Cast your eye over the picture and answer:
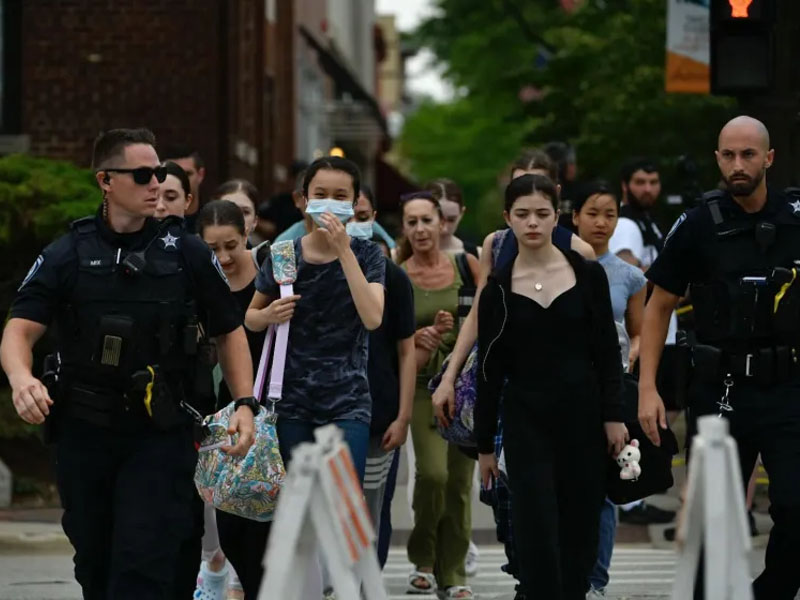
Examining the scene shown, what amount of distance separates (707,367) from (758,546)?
17.4ft

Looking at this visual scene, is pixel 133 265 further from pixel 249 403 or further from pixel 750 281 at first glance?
pixel 750 281

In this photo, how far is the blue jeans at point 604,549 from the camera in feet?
31.6

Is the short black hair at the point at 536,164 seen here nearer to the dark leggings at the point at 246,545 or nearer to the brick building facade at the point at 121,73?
the dark leggings at the point at 246,545

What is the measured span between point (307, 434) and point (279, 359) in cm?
32

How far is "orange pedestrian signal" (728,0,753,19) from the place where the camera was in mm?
11930

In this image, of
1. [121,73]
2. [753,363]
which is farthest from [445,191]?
[121,73]

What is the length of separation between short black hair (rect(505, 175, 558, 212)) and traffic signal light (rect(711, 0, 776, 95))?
406cm

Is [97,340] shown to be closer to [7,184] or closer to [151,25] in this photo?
[7,184]

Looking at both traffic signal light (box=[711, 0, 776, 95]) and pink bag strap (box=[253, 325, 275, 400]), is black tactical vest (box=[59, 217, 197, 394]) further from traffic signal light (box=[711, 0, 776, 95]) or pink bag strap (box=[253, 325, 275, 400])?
traffic signal light (box=[711, 0, 776, 95])

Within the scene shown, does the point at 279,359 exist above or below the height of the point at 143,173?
below

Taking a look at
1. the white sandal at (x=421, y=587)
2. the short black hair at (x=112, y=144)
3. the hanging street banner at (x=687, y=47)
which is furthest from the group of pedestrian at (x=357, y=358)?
the hanging street banner at (x=687, y=47)

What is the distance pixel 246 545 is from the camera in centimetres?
859

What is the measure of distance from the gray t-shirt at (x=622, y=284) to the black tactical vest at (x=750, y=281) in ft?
5.93

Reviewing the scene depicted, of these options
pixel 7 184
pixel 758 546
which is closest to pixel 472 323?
pixel 758 546
